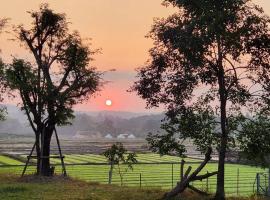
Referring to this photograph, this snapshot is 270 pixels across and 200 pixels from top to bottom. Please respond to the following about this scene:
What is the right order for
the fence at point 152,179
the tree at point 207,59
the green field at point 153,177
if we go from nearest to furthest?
the tree at point 207,59 < the fence at point 152,179 < the green field at point 153,177

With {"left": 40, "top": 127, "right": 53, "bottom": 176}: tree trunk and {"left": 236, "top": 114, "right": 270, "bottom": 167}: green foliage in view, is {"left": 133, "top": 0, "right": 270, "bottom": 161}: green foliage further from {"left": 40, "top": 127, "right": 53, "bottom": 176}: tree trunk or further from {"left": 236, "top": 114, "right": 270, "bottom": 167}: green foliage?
{"left": 40, "top": 127, "right": 53, "bottom": 176}: tree trunk

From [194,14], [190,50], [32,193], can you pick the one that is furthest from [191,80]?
[32,193]

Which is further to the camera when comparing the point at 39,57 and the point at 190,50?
the point at 39,57

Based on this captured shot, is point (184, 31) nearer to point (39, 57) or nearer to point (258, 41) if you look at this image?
point (258, 41)

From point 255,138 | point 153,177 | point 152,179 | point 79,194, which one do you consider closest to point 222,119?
point 255,138

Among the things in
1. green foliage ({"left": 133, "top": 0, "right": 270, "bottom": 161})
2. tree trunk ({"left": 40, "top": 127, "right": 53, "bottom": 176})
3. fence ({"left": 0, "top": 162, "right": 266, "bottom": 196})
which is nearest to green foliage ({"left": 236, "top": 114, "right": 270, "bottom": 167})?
green foliage ({"left": 133, "top": 0, "right": 270, "bottom": 161})

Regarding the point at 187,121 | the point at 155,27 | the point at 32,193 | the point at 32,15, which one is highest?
the point at 32,15

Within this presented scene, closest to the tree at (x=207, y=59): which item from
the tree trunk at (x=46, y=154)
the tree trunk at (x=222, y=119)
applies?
the tree trunk at (x=222, y=119)

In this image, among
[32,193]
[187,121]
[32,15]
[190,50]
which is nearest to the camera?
[190,50]

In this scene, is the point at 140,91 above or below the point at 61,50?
below

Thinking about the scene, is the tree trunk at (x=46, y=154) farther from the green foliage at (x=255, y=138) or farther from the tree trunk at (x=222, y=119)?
the green foliage at (x=255, y=138)

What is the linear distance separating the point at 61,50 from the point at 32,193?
1842cm

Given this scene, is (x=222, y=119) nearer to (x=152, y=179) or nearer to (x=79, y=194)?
(x=79, y=194)

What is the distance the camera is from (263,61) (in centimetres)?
2286
